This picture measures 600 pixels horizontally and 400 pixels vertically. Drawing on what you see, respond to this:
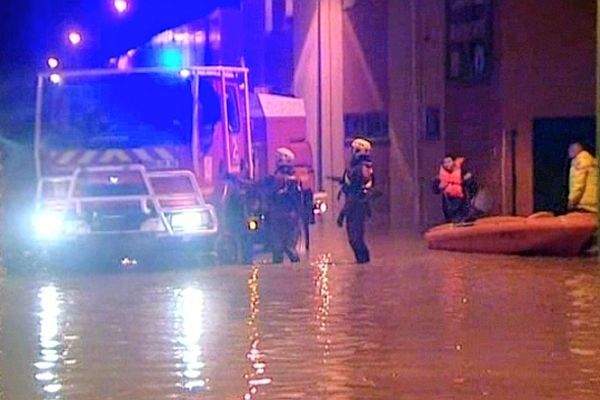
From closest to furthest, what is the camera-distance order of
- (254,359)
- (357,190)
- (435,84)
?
(254,359)
(357,190)
(435,84)

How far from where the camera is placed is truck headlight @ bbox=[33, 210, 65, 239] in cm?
2339

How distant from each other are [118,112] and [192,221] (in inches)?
79.5

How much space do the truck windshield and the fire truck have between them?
1cm

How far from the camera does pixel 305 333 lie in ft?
52.1

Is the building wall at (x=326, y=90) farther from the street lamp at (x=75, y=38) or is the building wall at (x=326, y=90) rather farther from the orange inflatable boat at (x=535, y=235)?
the orange inflatable boat at (x=535, y=235)

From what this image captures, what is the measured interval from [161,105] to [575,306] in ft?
26.8

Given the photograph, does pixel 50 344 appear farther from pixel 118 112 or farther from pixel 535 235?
pixel 535 235

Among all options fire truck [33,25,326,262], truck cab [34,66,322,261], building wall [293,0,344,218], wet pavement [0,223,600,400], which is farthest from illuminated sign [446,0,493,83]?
wet pavement [0,223,600,400]

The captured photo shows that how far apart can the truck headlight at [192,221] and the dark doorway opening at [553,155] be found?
12.1m

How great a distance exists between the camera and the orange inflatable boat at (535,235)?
25.6 meters

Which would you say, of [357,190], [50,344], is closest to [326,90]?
[357,190]

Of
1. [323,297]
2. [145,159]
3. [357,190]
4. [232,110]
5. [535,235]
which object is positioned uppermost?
[232,110]

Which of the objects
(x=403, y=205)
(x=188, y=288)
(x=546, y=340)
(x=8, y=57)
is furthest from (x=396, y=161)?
(x=546, y=340)

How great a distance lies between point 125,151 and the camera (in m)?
24.2
